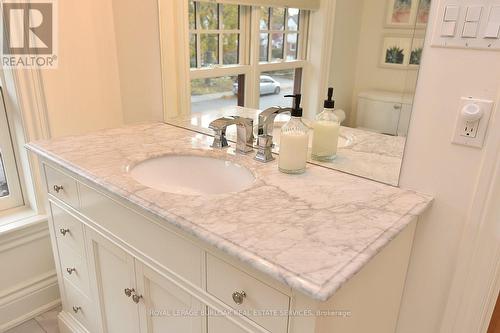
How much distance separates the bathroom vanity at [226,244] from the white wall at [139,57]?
16.0 inches

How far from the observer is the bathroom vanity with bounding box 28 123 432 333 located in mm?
796

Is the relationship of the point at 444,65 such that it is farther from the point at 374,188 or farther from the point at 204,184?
the point at 204,184

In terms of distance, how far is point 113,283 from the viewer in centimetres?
133

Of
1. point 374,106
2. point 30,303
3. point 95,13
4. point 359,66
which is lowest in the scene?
point 30,303

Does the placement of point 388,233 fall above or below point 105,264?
above

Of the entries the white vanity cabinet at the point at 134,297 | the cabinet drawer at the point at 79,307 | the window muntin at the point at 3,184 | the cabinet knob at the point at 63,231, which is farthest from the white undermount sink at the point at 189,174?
the window muntin at the point at 3,184

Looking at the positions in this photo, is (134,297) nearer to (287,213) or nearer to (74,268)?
(74,268)

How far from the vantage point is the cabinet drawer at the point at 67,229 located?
56.1 inches

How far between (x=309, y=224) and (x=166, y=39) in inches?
47.5

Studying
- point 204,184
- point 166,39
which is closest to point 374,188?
point 204,184

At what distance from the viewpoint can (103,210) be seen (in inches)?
49.1

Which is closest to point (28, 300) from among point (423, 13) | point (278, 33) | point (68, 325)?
point (68, 325)

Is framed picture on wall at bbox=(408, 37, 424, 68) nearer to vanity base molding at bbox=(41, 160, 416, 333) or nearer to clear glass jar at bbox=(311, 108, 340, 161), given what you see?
clear glass jar at bbox=(311, 108, 340, 161)

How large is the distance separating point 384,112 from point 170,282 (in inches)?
32.0
